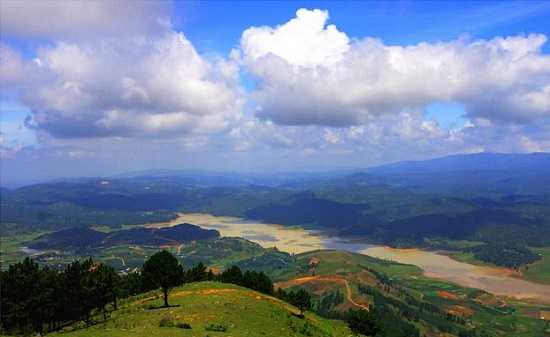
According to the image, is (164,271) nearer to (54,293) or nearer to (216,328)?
(54,293)

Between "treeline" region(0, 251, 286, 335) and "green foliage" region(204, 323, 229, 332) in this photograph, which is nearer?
"green foliage" region(204, 323, 229, 332)

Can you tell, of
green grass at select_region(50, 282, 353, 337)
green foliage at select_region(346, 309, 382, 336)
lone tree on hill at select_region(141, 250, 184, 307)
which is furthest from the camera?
green foliage at select_region(346, 309, 382, 336)

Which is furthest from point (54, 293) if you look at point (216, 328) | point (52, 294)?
point (216, 328)

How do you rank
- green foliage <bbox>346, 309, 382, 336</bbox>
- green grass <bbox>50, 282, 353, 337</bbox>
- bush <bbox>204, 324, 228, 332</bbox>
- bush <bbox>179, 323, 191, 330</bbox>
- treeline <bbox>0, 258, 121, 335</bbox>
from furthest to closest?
green foliage <bbox>346, 309, 382, 336</bbox>
treeline <bbox>0, 258, 121, 335</bbox>
bush <bbox>204, 324, 228, 332</bbox>
bush <bbox>179, 323, 191, 330</bbox>
green grass <bbox>50, 282, 353, 337</bbox>

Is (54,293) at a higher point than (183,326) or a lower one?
higher

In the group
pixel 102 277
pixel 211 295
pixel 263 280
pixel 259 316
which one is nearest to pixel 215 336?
pixel 259 316

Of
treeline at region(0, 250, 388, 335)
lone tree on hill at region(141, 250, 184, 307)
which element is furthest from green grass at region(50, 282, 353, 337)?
treeline at region(0, 250, 388, 335)

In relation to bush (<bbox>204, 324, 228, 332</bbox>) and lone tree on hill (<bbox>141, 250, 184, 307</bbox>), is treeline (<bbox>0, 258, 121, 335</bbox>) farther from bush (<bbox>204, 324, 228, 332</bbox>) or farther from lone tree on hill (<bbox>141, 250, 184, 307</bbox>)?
bush (<bbox>204, 324, 228, 332</bbox>)

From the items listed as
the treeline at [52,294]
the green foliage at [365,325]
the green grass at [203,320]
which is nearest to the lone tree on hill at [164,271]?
the treeline at [52,294]

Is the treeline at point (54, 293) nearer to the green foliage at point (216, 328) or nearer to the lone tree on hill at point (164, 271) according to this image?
the lone tree on hill at point (164, 271)
